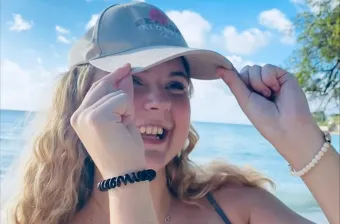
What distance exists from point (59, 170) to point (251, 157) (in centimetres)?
1474

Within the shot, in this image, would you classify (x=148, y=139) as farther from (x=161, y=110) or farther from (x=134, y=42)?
(x=134, y=42)

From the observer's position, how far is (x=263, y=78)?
1413 millimetres

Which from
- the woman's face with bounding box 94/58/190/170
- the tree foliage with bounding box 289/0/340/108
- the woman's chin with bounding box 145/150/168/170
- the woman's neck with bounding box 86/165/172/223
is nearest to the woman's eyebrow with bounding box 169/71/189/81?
the woman's face with bounding box 94/58/190/170

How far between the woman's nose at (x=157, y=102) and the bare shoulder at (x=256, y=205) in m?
0.45

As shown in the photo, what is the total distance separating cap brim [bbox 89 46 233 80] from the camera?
4.37 ft

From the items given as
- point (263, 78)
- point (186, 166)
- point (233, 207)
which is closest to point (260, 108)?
point (263, 78)

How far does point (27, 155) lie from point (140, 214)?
32.4 inches

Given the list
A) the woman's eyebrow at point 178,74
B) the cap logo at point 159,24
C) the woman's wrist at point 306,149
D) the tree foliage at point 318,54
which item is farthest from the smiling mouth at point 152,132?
the tree foliage at point 318,54

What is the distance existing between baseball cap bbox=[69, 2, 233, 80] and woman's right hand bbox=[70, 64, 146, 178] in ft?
0.66

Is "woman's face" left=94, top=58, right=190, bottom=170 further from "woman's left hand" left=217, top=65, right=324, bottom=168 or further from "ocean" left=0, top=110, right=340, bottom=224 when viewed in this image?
"ocean" left=0, top=110, right=340, bottom=224

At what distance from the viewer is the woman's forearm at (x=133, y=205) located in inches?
43.8

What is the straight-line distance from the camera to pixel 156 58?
134cm

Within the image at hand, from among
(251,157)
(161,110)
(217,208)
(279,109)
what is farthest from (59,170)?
(251,157)

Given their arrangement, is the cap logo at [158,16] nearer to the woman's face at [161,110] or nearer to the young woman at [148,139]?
the young woman at [148,139]
